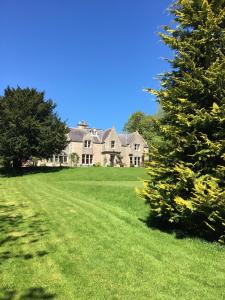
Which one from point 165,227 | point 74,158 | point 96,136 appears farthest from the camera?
point 96,136

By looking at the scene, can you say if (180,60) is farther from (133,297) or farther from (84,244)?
(133,297)

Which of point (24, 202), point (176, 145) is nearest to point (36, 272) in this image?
point (176, 145)

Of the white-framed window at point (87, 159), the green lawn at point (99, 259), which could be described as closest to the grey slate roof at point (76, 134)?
the white-framed window at point (87, 159)

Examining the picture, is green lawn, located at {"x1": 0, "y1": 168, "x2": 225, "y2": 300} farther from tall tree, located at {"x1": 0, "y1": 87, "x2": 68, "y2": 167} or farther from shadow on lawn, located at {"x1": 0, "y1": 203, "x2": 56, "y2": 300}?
tall tree, located at {"x1": 0, "y1": 87, "x2": 68, "y2": 167}

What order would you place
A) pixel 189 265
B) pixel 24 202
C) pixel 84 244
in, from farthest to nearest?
pixel 24 202, pixel 84 244, pixel 189 265

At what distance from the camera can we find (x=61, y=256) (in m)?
8.36

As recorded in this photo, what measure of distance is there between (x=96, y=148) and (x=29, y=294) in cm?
5880

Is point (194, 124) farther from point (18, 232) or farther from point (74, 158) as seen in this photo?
point (74, 158)

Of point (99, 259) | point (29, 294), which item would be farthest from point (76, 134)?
point (29, 294)

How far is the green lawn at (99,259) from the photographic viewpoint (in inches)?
258

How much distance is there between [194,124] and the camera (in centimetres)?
1058

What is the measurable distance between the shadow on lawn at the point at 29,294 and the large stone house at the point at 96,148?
2117 inches

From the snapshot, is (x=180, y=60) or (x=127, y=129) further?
(x=127, y=129)

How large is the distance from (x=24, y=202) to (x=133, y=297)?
11.3m
